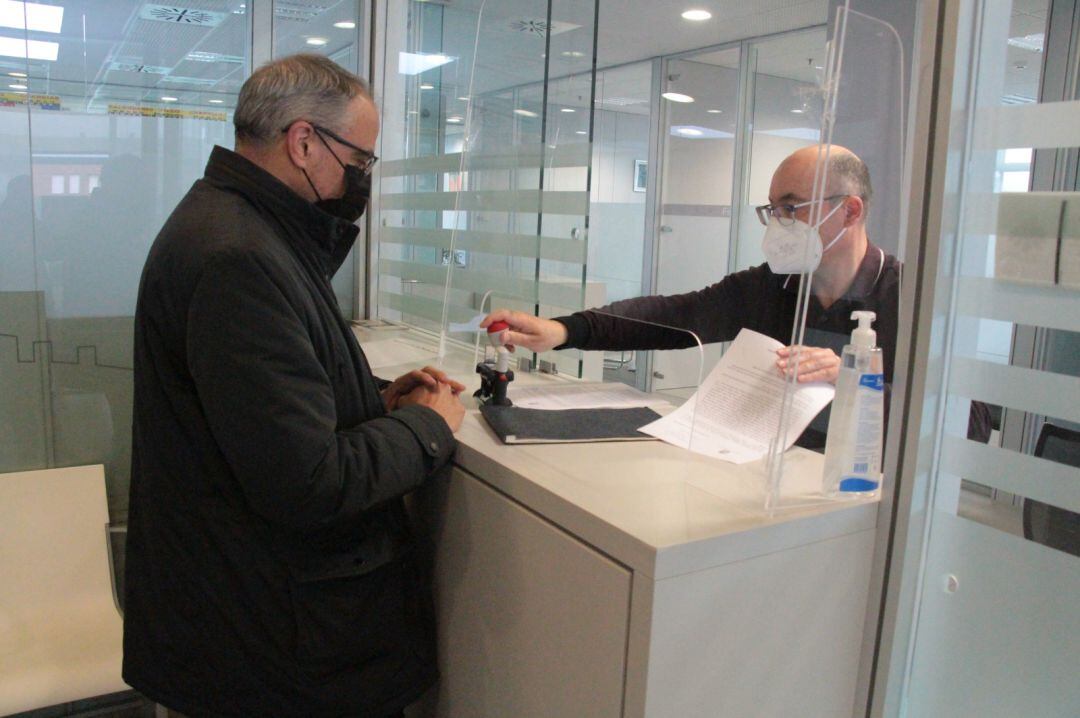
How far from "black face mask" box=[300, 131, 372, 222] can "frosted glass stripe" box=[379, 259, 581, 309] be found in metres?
0.65

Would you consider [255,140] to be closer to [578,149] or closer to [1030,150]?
[578,149]

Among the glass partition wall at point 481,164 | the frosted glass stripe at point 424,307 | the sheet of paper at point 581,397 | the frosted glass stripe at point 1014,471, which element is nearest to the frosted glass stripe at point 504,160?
the glass partition wall at point 481,164

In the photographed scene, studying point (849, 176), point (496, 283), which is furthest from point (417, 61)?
point (849, 176)

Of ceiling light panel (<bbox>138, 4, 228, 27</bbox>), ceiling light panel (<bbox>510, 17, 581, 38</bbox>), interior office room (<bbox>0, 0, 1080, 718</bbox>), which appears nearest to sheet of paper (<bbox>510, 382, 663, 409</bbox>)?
interior office room (<bbox>0, 0, 1080, 718</bbox>)

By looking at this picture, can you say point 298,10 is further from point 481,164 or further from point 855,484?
point 855,484

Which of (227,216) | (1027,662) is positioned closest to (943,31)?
(1027,662)

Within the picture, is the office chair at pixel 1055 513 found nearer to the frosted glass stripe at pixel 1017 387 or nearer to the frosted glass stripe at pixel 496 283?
the frosted glass stripe at pixel 1017 387

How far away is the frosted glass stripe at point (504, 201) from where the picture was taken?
1810 millimetres

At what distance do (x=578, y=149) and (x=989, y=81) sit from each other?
973 mm

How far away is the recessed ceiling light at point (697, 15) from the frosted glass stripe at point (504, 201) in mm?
535

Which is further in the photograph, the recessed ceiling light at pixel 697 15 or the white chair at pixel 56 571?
the white chair at pixel 56 571

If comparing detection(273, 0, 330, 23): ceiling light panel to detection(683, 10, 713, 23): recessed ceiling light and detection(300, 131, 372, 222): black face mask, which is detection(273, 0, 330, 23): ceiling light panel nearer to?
detection(300, 131, 372, 222): black face mask

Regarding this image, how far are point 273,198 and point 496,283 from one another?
40.9 inches

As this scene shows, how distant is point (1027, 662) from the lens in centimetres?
93
